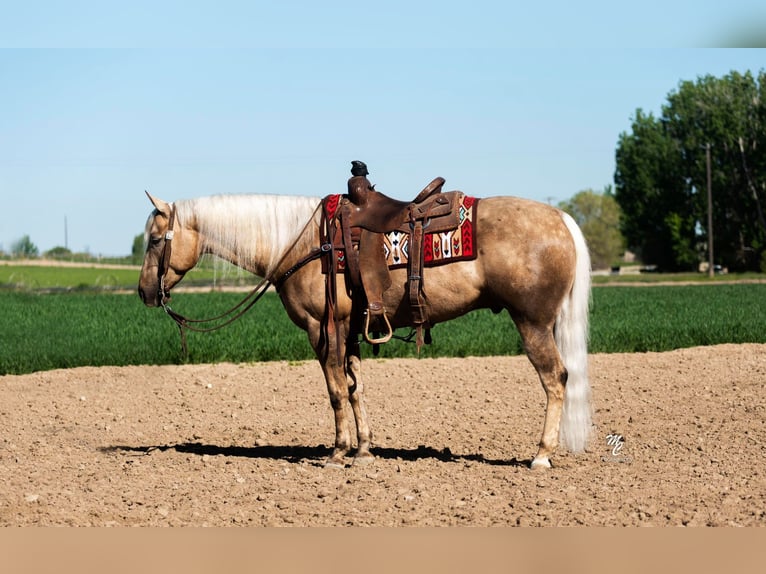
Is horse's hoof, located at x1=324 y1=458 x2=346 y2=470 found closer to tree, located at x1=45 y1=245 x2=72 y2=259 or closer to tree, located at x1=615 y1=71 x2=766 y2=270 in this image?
tree, located at x1=615 y1=71 x2=766 y2=270

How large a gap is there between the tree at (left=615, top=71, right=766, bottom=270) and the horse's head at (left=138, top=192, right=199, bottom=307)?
49.3m

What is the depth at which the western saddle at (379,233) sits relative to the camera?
282 inches

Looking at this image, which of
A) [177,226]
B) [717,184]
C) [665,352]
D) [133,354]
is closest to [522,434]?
[177,226]

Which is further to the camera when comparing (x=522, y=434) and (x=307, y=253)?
(x=522, y=434)

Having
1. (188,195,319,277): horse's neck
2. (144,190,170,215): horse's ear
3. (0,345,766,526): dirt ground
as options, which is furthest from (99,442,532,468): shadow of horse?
(144,190,170,215): horse's ear

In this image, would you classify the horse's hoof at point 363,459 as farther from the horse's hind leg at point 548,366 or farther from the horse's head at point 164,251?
the horse's head at point 164,251

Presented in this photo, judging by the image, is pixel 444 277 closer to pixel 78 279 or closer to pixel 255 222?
pixel 255 222

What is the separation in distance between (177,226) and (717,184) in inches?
2025

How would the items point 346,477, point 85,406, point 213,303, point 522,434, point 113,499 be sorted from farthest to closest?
point 213,303 < point 85,406 < point 522,434 < point 346,477 < point 113,499

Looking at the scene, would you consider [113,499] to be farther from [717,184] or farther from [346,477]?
[717,184]

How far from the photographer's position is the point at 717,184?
2140 inches

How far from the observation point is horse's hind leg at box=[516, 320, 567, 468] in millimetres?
7125

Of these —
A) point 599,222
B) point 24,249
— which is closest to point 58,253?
point 24,249

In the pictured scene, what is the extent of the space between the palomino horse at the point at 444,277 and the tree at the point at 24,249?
159 feet
